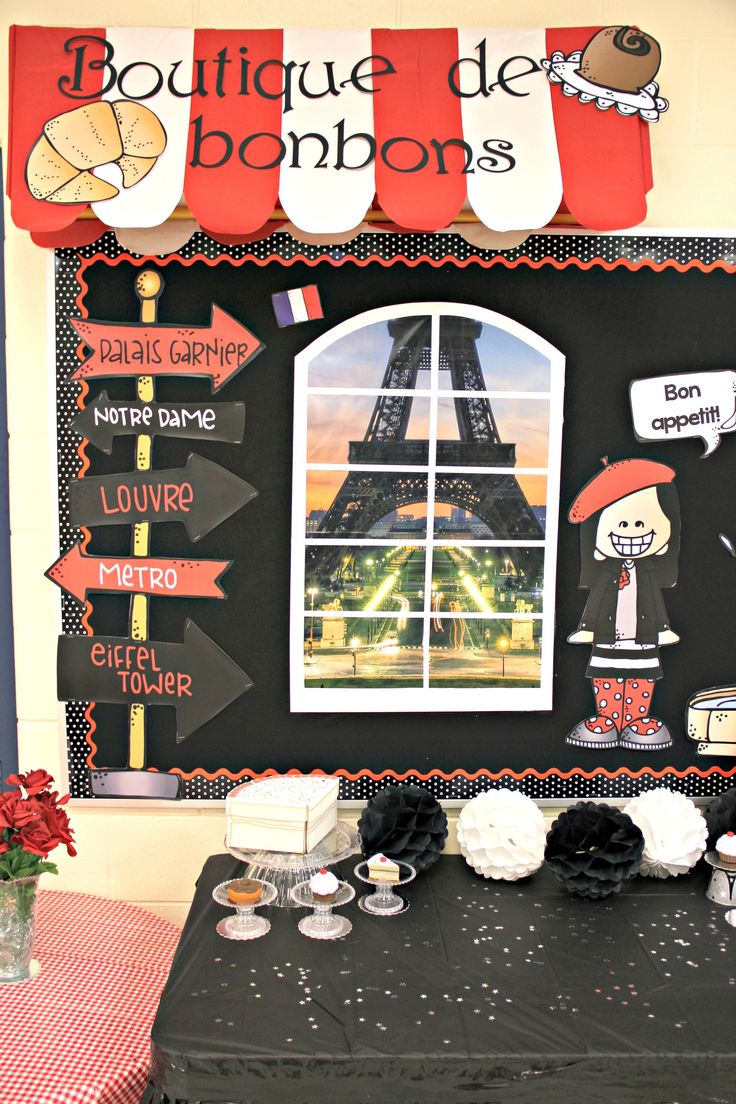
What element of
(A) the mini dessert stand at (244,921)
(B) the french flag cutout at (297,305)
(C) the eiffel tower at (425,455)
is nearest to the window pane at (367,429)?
(C) the eiffel tower at (425,455)

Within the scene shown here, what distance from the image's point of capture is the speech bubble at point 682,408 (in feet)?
6.32

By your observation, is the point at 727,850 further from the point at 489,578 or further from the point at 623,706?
the point at 489,578

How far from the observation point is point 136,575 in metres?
1.93

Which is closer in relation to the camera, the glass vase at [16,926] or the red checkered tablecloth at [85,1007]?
the red checkered tablecloth at [85,1007]

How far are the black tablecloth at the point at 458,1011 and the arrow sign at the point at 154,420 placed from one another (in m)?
1.01

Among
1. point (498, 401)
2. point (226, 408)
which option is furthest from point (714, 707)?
point (226, 408)

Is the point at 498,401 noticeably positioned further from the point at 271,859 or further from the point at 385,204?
the point at 271,859

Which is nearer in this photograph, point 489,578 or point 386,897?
point 386,897

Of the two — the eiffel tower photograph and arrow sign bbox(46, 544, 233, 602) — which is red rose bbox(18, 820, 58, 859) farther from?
the eiffel tower photograph

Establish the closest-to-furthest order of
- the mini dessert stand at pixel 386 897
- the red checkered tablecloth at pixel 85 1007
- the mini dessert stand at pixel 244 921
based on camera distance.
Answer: the red checkered tablecloth at pixel 85 1007, the mini dessert stand at pixel 244 921, the mini dessert stand at pixel 386 897

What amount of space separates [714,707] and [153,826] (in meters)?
1.36

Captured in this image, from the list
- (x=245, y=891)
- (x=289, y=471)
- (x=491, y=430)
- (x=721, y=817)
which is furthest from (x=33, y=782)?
(x=721, y=817)

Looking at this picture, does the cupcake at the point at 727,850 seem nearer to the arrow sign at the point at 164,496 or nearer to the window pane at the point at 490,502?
the window pane at the point at 490,502

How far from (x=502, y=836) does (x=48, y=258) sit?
5.27ft
